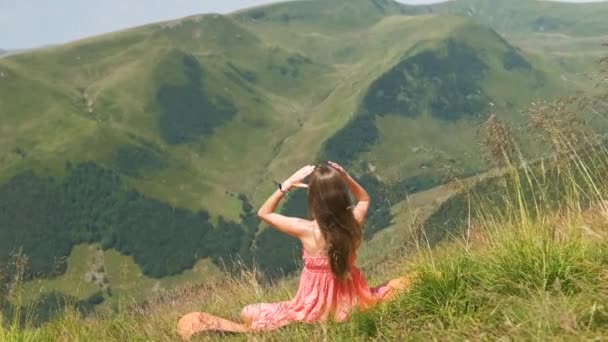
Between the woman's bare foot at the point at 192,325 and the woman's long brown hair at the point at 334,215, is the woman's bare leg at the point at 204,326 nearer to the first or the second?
the woman's bare foot at the point at 192,325

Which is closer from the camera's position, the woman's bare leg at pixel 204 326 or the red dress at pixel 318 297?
the woman's bare leg at pixel 204 326

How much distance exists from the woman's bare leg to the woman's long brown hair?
4.01 feet

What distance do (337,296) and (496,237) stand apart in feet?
6.28

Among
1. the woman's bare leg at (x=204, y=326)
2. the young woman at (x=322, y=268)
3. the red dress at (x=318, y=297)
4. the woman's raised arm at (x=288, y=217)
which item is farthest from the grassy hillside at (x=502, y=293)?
the woman's raised arm at (x=288, y=217)

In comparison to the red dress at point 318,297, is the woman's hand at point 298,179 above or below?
above

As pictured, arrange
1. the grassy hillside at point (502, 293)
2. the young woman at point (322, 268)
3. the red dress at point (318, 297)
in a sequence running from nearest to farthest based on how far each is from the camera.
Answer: the grassy hillside at point (502, 293) < the young woman at point (322, 268) < the red dress at point (318, 297)

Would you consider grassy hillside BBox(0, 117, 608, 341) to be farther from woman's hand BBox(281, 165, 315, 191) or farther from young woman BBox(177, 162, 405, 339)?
woman's hand BBox(281, 165, 315, 191)

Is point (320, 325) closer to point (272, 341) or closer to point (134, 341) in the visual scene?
point (272, 341)

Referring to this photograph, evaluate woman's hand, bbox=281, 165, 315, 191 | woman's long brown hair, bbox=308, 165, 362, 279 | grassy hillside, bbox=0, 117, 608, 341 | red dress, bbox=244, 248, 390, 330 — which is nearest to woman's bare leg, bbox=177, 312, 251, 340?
grassy hillside, bbox=0, 117, 608, 341

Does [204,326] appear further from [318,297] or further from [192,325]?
[318,297]

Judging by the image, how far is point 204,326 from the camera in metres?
6.43

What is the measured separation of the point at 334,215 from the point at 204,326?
179 centimetres

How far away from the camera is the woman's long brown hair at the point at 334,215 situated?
650cm

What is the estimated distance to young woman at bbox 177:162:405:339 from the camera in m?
6.50
